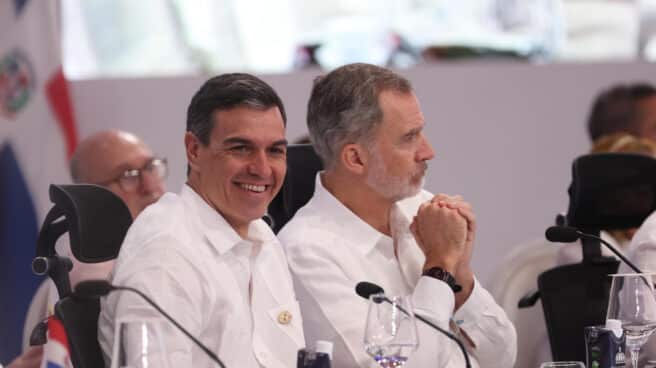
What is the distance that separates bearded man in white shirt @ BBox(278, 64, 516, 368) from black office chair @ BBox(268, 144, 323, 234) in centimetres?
15

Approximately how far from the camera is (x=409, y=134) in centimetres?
304

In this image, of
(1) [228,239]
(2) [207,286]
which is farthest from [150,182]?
(2) [207,286]

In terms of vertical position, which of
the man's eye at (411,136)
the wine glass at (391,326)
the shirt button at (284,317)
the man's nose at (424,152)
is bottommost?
the shirt button at (284,317)

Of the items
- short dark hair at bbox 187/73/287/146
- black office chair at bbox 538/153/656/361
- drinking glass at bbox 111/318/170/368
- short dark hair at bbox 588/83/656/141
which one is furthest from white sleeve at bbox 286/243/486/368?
short dark hair at bbox 588/83/656/141

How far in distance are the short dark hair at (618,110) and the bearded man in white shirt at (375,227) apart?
2037 mm

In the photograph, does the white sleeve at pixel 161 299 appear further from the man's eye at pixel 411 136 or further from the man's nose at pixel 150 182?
the man's nose at pixel 150 182

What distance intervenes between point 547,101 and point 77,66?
6.86 ft

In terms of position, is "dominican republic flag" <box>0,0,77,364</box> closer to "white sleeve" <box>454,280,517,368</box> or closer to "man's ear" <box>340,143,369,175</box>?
"man's ear" <box>340,143,369,175</box>

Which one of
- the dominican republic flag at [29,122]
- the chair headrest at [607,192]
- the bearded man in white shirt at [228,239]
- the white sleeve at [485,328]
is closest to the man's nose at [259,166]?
the bearded man in white shirt at [228,239]

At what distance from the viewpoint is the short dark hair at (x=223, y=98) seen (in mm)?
2635

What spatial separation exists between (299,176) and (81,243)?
95cm

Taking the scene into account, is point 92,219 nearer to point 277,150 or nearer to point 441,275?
point 277,150

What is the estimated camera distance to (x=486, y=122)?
5414mm

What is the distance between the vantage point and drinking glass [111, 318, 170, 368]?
187cm
